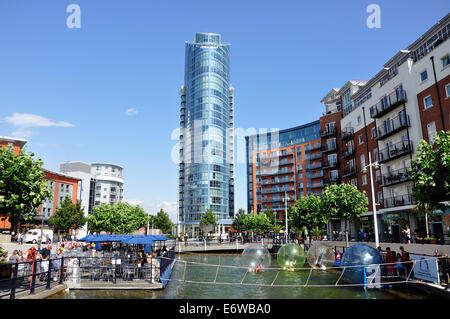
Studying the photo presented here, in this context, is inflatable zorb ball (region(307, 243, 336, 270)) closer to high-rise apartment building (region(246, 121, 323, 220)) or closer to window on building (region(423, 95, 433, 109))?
window on building (region(423, 95, 433, 109))

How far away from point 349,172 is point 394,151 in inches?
474

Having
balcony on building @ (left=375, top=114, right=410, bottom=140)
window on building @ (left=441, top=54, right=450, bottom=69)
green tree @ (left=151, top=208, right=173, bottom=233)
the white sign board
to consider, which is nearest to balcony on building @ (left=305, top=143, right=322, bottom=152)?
green tree @ (left=151, top=208, right=173, bottom=233)

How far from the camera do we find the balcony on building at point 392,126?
116ft

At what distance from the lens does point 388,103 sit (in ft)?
126

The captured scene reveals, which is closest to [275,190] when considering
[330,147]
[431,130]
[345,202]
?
[330,147]

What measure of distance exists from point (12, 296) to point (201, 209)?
94.0 m

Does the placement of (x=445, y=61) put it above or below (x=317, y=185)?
above

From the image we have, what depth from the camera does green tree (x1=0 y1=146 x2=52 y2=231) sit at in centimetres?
1490

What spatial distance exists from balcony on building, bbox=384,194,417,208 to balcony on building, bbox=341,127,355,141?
12884 millimetres

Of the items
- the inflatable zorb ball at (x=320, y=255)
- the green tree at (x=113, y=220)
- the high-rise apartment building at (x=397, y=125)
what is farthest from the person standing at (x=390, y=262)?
the green tree at (x=113, y=220)

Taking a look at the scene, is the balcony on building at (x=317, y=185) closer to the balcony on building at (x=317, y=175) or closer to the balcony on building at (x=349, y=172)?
the balcony on building at (x=317, y=175)

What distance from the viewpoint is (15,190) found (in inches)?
595

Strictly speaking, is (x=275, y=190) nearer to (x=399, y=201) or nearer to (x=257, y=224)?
(x=257, y=224)

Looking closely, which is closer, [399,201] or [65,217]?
[399,201]
